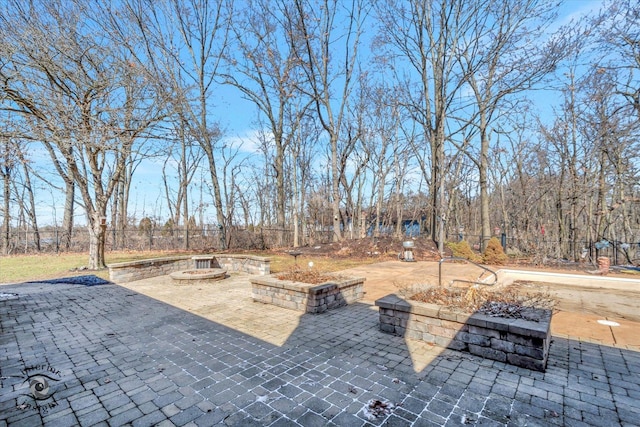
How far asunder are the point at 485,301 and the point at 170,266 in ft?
27.1

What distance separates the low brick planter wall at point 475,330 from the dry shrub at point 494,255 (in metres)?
7.43

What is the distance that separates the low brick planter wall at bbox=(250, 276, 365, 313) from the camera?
4.67m

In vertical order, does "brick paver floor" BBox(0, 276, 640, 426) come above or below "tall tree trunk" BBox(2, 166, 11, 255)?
below

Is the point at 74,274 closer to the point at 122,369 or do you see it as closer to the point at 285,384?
the point at 122,369

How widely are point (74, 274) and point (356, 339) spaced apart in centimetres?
868

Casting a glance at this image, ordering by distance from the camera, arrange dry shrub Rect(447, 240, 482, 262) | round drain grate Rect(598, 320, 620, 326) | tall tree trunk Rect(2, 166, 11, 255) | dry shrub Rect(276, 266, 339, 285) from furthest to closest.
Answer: tall tree trunk Rect(2, 166, 11, 255), dry shrub Rect(447, 240, 482, 262), dry shrub Rect(276, 266, 339, 285), round drain grate Rect(598, 320, 620, 326)

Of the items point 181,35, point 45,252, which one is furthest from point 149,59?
point 45,252

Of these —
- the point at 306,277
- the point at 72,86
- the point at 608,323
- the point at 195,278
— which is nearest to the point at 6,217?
the point at 72,86

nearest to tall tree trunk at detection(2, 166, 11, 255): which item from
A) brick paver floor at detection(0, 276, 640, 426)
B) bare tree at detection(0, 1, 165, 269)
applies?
bare tree at detection(0, 1, 165, 269)

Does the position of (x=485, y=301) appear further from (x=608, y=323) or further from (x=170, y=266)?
(x=170, y=266)

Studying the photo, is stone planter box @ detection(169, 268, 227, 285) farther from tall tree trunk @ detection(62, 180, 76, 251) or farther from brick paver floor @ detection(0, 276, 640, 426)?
tall tree trunk @ detection(62, 180, 76, 251)

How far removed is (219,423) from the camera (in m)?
2.04

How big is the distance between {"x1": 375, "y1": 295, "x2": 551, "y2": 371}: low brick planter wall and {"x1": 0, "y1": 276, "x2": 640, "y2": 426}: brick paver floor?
0.12 meters

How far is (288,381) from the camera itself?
2.61 m
